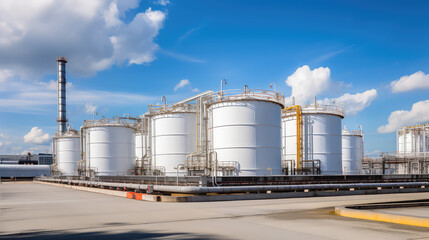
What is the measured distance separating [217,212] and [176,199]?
4798mm

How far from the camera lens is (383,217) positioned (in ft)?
36.0

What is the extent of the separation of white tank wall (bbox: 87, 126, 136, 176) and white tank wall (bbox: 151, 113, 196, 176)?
954 centimetres

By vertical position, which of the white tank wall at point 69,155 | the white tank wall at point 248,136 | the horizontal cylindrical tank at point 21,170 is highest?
the white tank wall at point 248,136

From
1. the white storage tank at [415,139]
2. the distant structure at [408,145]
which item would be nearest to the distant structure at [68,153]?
the distant structure at [408,145]

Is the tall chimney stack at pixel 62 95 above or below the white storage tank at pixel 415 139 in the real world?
above

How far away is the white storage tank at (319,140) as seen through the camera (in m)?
37.6

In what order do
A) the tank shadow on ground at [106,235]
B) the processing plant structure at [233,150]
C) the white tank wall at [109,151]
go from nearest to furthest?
the tank shadow on ground at [106,235]
the processing plant structure at [233,150]
the white tank wall at [109,151]

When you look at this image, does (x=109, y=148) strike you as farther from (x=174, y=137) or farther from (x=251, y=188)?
(x=251, y=188)

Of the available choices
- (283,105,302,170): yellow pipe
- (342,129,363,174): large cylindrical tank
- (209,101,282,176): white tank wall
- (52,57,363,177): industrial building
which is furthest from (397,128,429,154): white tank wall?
(209,101,282,176): white tank wall

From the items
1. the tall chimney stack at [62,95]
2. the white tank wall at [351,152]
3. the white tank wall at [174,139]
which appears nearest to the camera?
the white tank wall at [174,139]

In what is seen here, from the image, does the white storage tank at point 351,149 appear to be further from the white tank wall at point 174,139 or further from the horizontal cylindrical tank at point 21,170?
the horizontal cylindrical tank at point 21,170

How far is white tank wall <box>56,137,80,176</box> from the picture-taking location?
194ft

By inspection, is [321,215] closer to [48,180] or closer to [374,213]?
[374,213]

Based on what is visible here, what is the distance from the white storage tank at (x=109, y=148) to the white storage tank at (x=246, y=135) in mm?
18634
